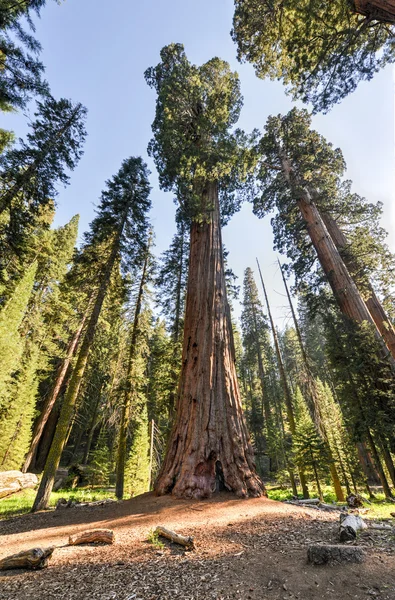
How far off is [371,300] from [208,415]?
28.7ft

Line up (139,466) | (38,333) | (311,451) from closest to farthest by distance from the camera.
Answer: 1. (311,451)
2. (139,466)
3. (38,333)

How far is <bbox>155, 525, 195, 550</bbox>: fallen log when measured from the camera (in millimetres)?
2869

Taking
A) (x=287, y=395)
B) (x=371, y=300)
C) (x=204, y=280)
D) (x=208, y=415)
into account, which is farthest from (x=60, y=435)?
(x=371, y=300)

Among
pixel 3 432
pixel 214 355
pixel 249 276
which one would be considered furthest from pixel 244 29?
pixel 249 276

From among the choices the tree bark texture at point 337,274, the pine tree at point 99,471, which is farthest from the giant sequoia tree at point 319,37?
the pine tree at point 99,471

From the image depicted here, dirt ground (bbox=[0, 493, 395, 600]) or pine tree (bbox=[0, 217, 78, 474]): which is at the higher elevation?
pine tree (bbox=[0, 217, 78, 474])

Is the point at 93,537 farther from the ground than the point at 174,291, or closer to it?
closer to it

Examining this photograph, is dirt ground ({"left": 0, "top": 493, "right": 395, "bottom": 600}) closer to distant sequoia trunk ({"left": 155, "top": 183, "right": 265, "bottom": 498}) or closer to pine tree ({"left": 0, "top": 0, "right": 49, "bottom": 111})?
distant sequoia trunk ({"left": 155, "top": 183, "right": 265, "bottom": 498})

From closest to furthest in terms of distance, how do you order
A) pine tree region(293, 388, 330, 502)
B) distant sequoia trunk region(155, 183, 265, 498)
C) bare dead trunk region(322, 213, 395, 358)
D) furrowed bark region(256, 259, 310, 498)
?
distant sequoia trunk region(155, 183, 265, 498)
bare dead trunk region(322, 213, 395, 358)
pine tree region(293, 388, 330, 502)
furrowed bark region(256, 259, 310, 498)

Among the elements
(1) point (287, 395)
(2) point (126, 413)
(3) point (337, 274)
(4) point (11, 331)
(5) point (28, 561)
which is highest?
(4) point (11, 331)

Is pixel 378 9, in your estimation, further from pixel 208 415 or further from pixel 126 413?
pixel 126 413

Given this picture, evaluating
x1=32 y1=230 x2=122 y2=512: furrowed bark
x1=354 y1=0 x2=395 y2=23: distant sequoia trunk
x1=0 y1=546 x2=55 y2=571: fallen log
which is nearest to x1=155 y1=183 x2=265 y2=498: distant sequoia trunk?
x1=0 y1=546 x2=55 y2=571: fallen log

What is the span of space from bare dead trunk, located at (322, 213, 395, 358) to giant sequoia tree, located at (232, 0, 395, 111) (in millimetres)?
5823

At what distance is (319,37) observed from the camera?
6.08m
